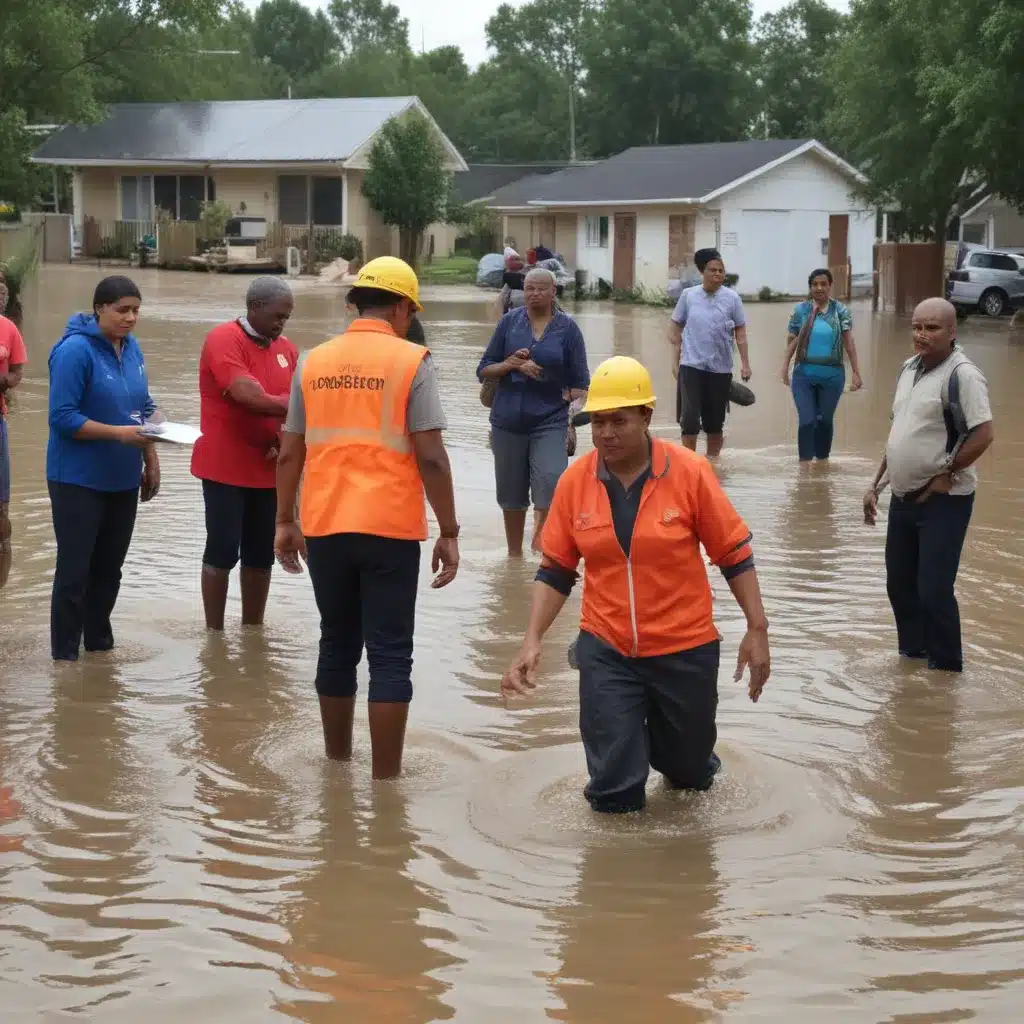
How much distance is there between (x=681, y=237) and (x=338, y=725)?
4195cm

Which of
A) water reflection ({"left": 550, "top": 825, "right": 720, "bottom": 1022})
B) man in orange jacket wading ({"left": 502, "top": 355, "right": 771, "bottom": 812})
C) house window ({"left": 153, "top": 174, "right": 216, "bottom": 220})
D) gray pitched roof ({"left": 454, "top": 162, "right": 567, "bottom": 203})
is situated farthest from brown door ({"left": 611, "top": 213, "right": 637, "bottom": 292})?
water reflection ({"left": 550, "top": 825, "right": 720, "bottom": 1022})

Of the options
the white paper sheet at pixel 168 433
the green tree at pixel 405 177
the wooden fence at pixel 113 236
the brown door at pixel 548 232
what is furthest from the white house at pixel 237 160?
the white paper sheet at pixel 168 433

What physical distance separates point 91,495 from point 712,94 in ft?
245

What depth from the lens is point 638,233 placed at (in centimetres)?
4822

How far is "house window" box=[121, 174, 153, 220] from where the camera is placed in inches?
2196

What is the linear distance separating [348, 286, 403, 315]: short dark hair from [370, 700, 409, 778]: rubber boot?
1.40m

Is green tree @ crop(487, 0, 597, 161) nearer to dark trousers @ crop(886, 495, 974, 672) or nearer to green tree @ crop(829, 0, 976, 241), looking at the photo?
green tree @ crop(829, 0, 976, 241)

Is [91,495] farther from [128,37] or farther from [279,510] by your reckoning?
[128,37]

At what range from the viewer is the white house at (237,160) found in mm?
52469

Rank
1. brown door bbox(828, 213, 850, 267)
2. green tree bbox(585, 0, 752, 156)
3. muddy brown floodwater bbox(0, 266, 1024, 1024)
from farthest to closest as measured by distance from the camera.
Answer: green tree bbox(585, 0, 752, 156), brown door bbox(828, 213, 850, 267), muddy brown floodwater bbox(0, 266, 1024, 1024)

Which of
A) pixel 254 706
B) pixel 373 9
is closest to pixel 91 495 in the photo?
pixel 254 706

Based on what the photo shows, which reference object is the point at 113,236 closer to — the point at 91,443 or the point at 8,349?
the point at 8,349

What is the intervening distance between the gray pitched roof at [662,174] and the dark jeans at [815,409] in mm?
32273

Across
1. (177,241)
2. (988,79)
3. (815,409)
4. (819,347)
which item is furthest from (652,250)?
(819,347)
